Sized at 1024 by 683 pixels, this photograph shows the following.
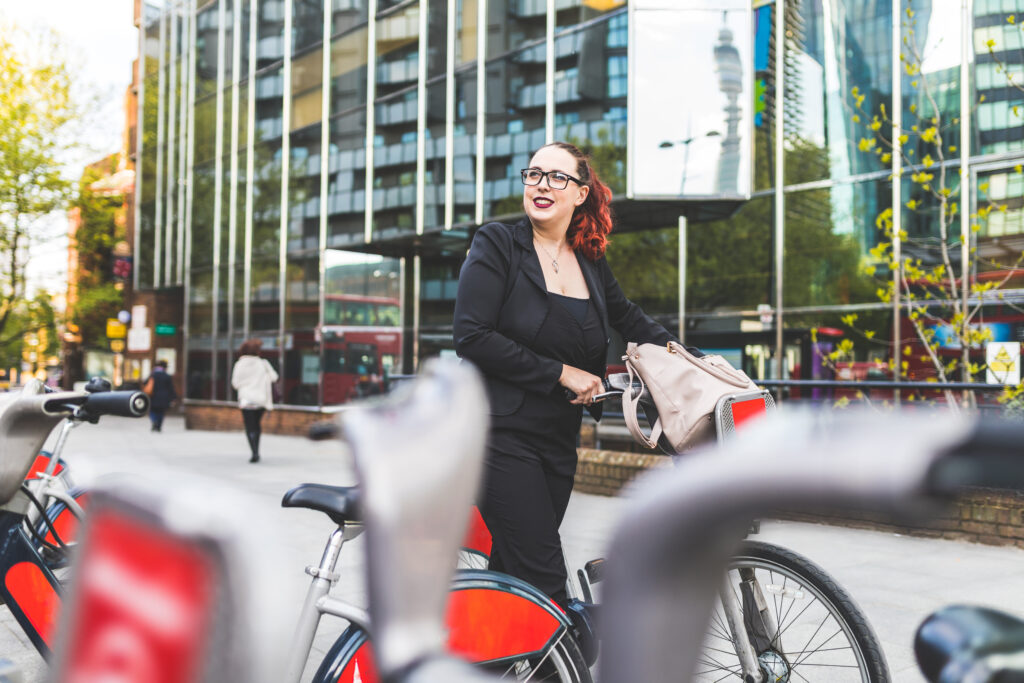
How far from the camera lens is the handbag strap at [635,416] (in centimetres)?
242

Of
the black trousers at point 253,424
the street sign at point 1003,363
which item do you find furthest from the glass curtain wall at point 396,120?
the street sign at point 1003,363

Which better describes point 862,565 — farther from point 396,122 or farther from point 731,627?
point 396,122

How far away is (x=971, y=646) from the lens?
71 centimetres

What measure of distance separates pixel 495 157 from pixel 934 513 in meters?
15.3

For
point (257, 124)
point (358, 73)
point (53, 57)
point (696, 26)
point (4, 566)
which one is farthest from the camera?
point (53, 57)

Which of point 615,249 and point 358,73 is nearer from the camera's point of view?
point 615,249

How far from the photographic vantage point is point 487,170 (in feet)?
51.3

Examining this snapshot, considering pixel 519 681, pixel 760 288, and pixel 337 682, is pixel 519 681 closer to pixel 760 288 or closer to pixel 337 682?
pixel 337 682

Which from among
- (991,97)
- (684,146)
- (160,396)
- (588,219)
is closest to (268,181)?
(160,396)

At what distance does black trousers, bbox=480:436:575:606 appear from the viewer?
2430 millimetres

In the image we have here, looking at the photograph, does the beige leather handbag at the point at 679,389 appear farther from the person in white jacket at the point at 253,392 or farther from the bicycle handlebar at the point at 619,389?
the person in white jacket at the point at 253,392

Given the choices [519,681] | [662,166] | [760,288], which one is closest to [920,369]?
[760,288]

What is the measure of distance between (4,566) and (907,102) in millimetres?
12208

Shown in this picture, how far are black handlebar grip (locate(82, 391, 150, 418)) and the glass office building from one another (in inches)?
254
